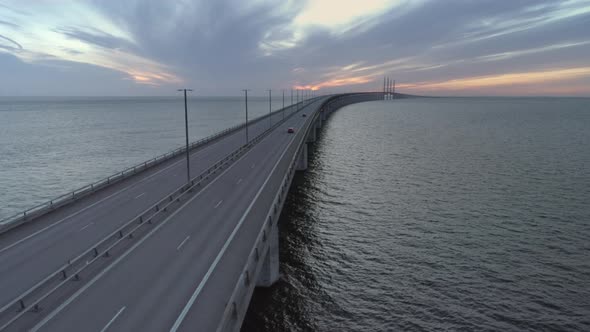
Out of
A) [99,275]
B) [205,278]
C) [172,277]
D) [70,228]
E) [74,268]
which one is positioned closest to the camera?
[205,278]

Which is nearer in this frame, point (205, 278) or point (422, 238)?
point (205, 278)

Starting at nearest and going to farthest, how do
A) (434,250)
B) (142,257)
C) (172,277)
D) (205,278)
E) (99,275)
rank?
(205,278)
(172,277)
(99,275)
(142,257)
(434,250)

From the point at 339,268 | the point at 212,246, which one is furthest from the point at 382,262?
the point at 212,246

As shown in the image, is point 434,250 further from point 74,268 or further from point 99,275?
point 74,268

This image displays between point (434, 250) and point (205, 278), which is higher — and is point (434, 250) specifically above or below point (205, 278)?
below

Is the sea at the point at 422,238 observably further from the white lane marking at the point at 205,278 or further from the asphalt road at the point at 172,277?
the asphalt road at the point at 172,277

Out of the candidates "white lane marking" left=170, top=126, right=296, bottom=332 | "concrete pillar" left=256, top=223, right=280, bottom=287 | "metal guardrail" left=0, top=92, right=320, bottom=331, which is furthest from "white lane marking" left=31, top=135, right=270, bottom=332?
"concrete pillar" left=256, top=223, right=280, bottom=287

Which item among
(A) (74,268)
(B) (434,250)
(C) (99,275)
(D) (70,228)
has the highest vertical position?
(D) (70,228)

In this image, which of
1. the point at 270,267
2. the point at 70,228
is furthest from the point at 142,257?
the point at 270,267
